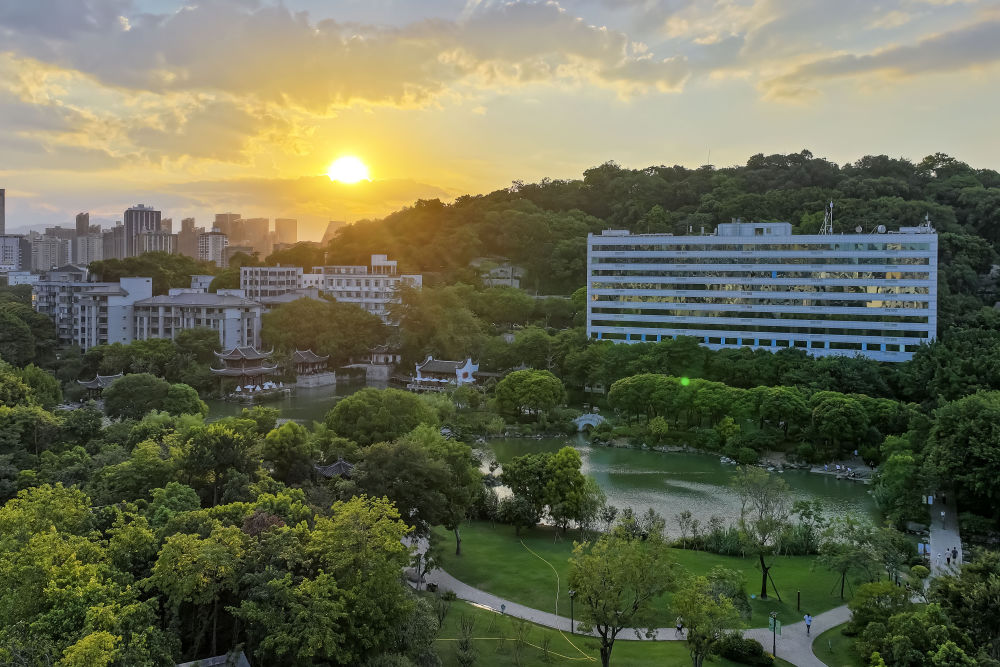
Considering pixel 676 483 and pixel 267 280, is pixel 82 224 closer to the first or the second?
pixel 267 280

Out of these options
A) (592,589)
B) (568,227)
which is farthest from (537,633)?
(568,227)

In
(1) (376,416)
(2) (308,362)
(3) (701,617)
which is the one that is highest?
(1) (376,416)

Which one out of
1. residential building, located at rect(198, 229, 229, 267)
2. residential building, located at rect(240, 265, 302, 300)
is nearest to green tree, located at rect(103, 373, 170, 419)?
residential building, located at rect(240, 265, 302, 300)

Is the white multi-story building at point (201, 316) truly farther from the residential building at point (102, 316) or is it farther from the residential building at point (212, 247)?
the residential building at point (212, 247)

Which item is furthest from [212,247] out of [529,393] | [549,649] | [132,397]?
[549,649]

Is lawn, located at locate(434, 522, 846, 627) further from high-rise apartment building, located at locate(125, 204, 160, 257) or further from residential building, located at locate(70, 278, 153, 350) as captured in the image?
high-rise apartment building, located at locate(125, 204, 160, 257)
